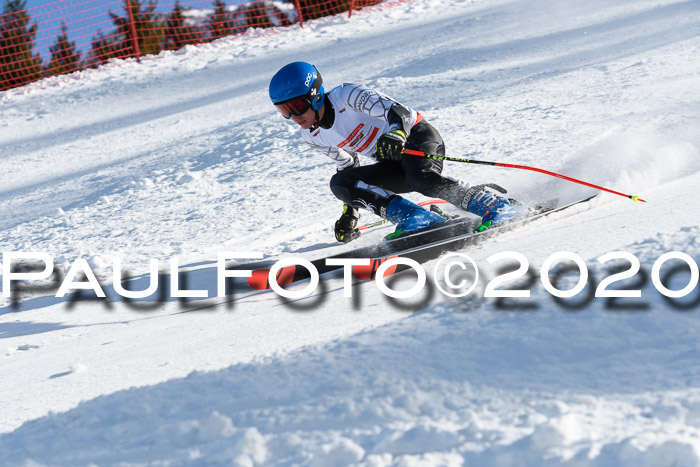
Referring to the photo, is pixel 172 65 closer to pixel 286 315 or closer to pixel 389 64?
pixel 389 64

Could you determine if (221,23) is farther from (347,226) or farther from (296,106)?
(296,106)

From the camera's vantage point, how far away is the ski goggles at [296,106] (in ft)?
14.0

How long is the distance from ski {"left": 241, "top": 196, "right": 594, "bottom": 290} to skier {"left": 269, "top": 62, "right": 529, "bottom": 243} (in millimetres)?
75

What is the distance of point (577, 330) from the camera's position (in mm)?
2332

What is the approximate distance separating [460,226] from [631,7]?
8.78 m

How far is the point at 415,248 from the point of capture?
4.14 metres

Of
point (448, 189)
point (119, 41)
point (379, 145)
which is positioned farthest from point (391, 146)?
point (119, 41)

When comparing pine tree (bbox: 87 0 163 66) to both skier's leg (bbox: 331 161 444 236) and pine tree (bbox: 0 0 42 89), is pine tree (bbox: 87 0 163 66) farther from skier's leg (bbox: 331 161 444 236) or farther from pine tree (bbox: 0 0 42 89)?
skier's leg (bbox: 331 161 444 236)

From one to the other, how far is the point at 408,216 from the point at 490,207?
19.6 inches

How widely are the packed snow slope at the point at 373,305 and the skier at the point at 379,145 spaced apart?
456mm

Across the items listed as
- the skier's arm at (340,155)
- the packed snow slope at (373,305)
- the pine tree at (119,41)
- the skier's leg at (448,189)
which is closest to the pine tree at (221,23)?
the pine tree at (119,41)

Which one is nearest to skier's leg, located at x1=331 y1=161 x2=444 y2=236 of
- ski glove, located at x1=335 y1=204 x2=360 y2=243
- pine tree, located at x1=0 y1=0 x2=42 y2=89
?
ski glove, located at x1=335 y1=204 x2=360 y2=243

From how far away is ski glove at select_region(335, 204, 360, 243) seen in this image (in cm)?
501

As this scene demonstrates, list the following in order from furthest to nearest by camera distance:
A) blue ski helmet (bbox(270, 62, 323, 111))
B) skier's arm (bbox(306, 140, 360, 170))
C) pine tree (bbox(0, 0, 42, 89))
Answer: pine tree (bbox(0, 0, 42, 89)) → skier's arm (bbox(306, 140, 360, 170)) → blue ski helmet (bbox(270, 62, 323, 111))
